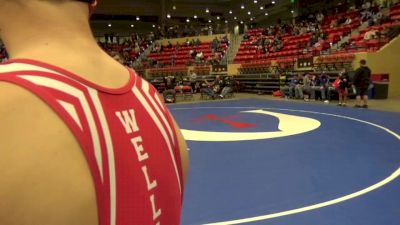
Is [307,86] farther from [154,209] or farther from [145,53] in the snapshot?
[145,53]

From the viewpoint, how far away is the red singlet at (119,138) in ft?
2.19

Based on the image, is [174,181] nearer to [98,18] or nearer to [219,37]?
[219,37]

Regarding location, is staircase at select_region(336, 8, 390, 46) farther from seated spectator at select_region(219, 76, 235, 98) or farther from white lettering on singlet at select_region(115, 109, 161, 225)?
white lettering on singlet at select_region(115, 109, 161, 225)

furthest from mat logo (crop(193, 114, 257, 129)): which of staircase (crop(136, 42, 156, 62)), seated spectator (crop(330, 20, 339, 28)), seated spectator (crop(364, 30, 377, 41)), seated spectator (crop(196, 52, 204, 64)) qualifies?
staircase (crop(136, 42, 156, 62))

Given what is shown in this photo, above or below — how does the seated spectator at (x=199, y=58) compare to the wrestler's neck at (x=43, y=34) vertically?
above

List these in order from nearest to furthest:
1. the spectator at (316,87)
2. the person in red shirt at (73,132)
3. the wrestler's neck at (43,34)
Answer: the person in red shirt at (73,132) < the wrestler's neck at (43,34) < the spectator at (316,87)

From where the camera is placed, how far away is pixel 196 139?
821 cm

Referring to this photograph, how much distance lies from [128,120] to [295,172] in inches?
192

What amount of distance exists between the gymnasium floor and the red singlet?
2.99 metres

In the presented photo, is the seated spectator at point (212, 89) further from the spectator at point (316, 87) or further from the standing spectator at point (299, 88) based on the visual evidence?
the spectator at point (316, 87)

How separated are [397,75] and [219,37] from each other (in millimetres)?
14696

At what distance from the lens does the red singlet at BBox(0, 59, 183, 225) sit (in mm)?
669

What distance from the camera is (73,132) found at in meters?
0.66

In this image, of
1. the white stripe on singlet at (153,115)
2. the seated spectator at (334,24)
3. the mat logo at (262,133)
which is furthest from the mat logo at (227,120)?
the seated spectator at (334,24)
